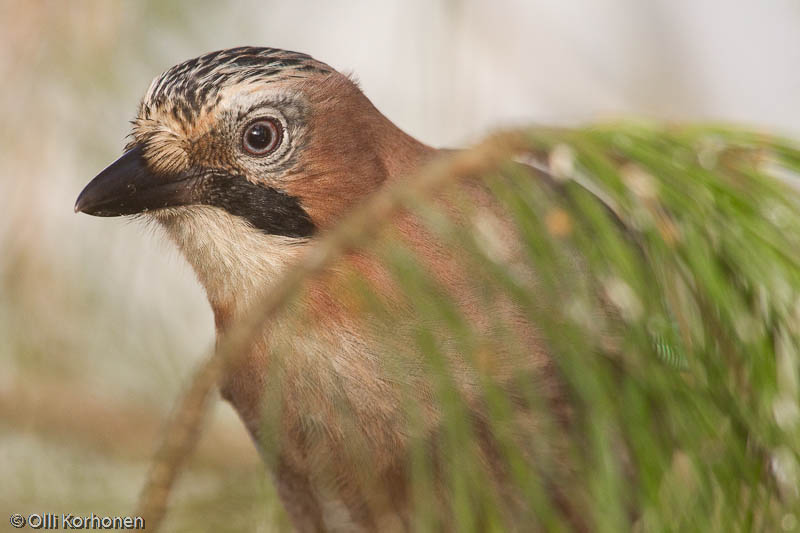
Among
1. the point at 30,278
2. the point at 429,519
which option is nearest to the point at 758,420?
the point at 429,519

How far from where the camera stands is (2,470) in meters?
2.20

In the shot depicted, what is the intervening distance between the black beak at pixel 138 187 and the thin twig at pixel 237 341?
0.64 meters

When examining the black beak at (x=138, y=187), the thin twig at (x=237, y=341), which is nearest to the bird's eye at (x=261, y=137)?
the black beak at (x=138, y=187)

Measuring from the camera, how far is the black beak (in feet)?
5.18

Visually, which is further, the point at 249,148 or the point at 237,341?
the point at 249,148

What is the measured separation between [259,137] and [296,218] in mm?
155

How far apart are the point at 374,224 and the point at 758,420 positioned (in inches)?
18.2

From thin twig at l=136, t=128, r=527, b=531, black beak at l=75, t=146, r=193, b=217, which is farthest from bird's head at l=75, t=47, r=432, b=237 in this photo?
thin twig at l=136, t=128, r=527, b=531

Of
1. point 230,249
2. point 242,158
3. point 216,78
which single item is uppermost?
point 216,78

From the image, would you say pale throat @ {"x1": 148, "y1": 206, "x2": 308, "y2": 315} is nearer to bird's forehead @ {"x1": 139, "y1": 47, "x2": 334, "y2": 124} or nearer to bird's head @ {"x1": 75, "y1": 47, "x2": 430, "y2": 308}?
bird's head @ {"x1": 75, "y1": 47, "x2": 430, "y2": 308}

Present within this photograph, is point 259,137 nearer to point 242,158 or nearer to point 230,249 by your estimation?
point 242,158

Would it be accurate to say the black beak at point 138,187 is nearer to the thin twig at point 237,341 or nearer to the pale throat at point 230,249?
the pale throat at point 230,249

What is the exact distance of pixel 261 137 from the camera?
1610 millimetres

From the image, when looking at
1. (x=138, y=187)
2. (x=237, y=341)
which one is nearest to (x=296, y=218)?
(x=138, y=187)
